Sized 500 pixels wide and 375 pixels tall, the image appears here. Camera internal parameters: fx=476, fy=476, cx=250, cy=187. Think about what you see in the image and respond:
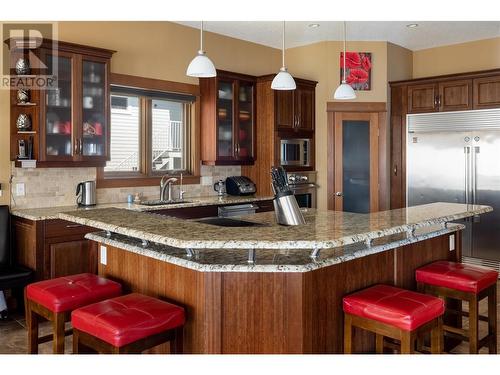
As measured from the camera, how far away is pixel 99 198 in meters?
4.96

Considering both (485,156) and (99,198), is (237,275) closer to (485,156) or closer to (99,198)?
(99,198)

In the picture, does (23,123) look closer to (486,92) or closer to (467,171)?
(467,171)

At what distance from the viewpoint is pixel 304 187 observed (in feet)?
20.6

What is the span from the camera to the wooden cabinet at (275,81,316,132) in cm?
598

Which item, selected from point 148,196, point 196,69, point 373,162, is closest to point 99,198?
point 148,196

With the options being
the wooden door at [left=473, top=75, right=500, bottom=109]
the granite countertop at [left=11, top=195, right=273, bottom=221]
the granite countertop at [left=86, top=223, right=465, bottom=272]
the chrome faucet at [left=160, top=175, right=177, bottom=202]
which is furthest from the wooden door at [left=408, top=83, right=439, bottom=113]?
the granite countertop at [left=86, top=223, right=465, bottom=272]

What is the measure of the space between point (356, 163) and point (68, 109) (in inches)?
149

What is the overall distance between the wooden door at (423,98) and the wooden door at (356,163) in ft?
1.63

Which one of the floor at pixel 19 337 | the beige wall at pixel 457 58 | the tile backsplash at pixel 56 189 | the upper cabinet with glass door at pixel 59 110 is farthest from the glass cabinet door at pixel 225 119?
the beige wall at pixel 457 58

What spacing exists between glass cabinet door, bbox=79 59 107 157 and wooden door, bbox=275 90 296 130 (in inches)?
86.3

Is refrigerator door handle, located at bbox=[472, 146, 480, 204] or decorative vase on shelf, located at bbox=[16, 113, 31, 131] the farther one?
refrigerator door handle, located at bbox=[472, 146, 480, 204]

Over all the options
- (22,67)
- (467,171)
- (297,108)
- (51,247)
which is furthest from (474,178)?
(22,67)

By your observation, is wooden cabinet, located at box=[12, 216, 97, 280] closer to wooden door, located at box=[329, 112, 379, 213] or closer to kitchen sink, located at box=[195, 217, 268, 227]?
kitchen sink, located at box=[195, 217, 268, 227]

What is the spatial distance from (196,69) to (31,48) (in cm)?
175
